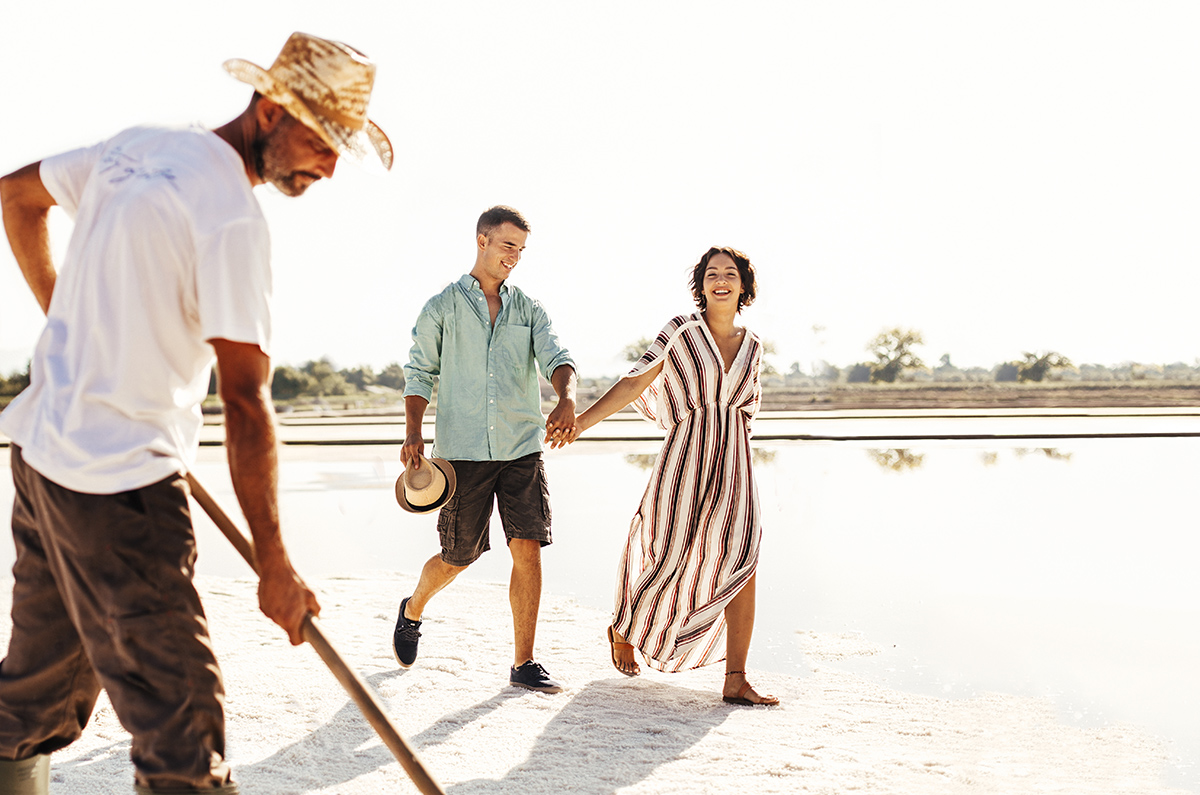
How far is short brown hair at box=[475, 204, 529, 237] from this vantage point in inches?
170

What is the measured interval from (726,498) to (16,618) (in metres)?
2.83

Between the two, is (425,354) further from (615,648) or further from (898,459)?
(898,459)

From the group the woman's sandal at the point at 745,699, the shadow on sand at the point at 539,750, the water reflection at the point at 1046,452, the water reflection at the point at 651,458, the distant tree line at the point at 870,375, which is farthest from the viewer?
the distant tree line at the point at 870,375

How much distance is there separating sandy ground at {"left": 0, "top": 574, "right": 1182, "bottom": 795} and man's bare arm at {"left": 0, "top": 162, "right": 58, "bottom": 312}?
1.63m

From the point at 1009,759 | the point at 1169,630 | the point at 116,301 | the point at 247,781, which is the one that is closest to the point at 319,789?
the point at 247,781

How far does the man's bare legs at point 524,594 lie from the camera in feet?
13.7

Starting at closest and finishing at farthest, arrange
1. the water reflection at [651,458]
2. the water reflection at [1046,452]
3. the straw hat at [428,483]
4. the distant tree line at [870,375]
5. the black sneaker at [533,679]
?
the black sneaker at [533,679], the straw hat at [428,483], the water reflection at [651,458], the water reflection at [1046,452], the distant tree line at [870,375]

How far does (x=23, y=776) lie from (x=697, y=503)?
2.76 metres

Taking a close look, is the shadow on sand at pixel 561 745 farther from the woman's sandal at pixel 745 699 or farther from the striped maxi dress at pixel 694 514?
the striped maxi dress at pixel 694 514

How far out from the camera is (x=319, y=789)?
299 cm

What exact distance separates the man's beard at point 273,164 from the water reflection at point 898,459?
13228mm

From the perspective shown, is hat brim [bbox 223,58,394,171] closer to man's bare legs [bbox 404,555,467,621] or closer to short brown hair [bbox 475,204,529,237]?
short brown hair [bbox 475,204,529,237]

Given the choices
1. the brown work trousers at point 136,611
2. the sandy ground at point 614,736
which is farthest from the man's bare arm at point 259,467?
the sandy ground at point 614,736

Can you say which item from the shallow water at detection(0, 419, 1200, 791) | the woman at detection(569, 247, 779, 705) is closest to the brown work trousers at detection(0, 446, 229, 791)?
the woman at detection(569, 247, 779, 705)
